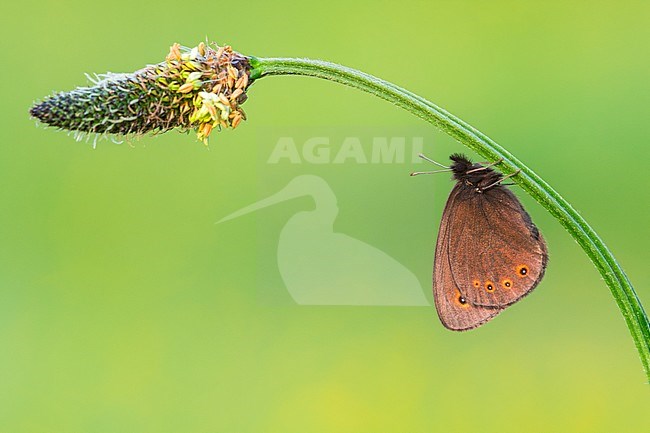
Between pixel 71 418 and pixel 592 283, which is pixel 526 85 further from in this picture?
pixel 71 418

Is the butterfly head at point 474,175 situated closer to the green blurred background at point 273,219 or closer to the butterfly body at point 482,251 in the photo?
the butterfly body at point 482,251

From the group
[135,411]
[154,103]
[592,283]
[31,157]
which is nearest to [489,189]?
[154,103]

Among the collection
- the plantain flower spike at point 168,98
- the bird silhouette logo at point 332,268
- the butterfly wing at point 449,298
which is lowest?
the butterfly wing at point 449,298

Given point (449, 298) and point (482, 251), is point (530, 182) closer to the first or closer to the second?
point (482, 251)

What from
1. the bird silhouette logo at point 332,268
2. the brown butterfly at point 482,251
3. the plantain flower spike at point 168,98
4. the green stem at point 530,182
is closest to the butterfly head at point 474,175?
the brown butterfly at point 482,251

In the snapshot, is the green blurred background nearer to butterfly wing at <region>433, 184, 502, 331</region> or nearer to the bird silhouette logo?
the bird silhouette logo

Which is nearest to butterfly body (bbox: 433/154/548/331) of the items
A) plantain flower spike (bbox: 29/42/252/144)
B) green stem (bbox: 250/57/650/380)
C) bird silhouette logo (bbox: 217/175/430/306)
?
green stem (bbox: 250/57/650/380)

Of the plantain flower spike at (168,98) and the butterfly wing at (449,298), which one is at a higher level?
the plantain flower spike at (168,98)
